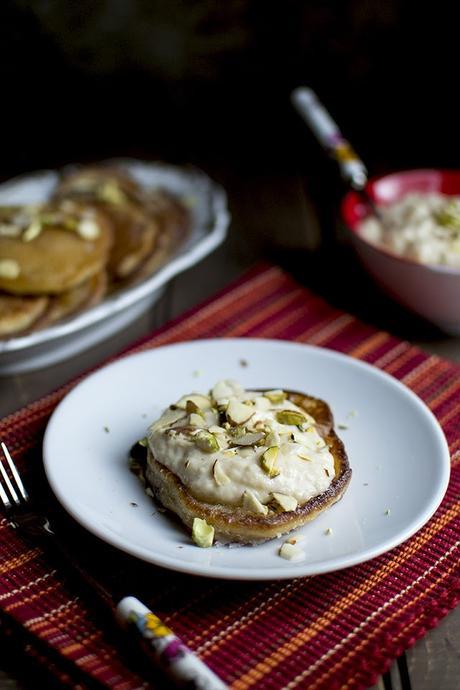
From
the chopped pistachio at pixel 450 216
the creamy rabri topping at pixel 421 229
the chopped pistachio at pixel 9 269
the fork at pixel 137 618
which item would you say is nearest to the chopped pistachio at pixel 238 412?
the fork at pixel 137 618

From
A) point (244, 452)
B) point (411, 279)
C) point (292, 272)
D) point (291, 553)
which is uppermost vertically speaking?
point (244, 452)

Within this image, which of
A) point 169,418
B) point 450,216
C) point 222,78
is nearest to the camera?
point 169,418

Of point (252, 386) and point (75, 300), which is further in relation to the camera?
point (75, 300)

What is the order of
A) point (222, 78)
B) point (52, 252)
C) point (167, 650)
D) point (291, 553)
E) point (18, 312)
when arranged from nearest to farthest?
A: point (167, 650), point (291, 553), point (18, 312), point (52, 252), point (222, 78)

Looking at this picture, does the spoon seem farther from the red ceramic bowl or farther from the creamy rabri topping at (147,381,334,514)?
the creamy rabri topping at (147,381,334,514)

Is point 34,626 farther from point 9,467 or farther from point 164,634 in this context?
point 9,467

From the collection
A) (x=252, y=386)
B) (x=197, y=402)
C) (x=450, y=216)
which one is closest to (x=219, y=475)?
(x=197, y=402)

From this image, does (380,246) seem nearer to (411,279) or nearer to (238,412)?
(411,279)

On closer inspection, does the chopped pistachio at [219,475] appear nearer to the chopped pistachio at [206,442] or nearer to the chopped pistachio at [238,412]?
A: the chopped pistachio at [206,442]
